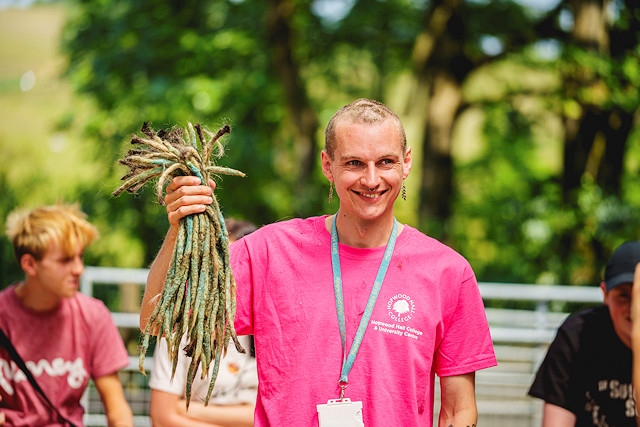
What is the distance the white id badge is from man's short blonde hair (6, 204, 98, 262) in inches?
80.3

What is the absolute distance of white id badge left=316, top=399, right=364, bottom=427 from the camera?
275cm

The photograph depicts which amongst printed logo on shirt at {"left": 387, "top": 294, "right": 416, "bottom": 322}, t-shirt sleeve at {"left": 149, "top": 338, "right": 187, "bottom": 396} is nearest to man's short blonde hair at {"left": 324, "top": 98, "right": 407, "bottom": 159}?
printed logo on shirt at {"left": 387, "top": 294, "right": 416, "bottom": 322}

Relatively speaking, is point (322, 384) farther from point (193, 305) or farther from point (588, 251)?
point (588, 251)

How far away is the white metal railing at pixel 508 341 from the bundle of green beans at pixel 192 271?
317 centimetres

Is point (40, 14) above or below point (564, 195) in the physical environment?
above

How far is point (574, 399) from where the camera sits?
12.2 feet

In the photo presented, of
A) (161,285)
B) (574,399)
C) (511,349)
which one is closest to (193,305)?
(161,285)

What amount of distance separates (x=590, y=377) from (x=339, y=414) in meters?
1.46

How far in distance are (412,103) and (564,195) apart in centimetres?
349

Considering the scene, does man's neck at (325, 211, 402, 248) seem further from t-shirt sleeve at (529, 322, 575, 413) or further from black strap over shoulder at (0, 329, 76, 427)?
black strap over shoulder at (0, 329, 76, 427)

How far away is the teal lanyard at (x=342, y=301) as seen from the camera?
2.79m

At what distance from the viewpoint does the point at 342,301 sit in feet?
9.41

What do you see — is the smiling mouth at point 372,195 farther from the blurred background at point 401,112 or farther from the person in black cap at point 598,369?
the blurred background at point 401,112

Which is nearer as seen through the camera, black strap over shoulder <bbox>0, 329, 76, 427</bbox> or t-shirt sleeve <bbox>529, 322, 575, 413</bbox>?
t-shirt sleeve <bbox>529, 322, 575, 413</bbox>
